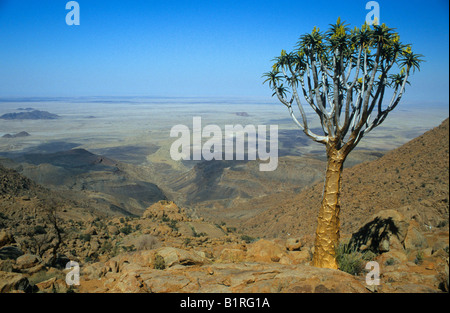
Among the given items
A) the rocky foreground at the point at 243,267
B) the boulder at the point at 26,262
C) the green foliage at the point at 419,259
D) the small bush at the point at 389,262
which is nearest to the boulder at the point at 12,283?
the rocky foreground at the point at 243,267

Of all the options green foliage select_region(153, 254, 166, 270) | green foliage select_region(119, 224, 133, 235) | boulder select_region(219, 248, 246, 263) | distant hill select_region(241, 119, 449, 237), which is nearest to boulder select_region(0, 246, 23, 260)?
green foliage select_region(153, 254, 166, 270)

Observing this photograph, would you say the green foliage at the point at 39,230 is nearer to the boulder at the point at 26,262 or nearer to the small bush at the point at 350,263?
the boulder at the point at 26,262

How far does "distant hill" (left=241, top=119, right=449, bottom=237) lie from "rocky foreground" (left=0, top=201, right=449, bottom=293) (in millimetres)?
3537

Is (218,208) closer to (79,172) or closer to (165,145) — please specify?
(79,172)

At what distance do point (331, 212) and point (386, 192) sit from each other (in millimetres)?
13827

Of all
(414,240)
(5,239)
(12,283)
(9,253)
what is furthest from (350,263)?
(5,239)

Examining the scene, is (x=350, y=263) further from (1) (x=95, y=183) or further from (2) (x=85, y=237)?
(1) (x=95, y=183)

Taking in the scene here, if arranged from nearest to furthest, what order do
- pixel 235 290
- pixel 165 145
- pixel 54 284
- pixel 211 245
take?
pixel 235 290, pixel 54 284, pixel 211 245, pixel 165 145

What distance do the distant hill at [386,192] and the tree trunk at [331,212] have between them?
20.9 ft

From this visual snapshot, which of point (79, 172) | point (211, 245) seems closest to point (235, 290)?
point (211, 245)

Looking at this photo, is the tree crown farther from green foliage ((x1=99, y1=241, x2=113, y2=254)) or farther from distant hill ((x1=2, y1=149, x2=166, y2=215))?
distant hill ((x1=2, y1=149, x2=166, y2=215))
